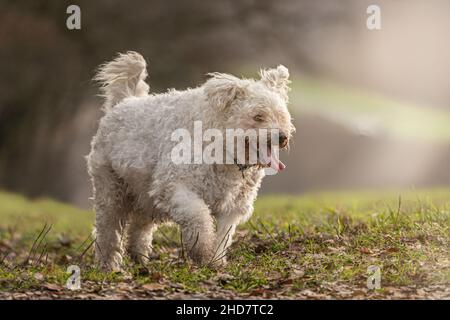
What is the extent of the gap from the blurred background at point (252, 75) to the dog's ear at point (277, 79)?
351 inches

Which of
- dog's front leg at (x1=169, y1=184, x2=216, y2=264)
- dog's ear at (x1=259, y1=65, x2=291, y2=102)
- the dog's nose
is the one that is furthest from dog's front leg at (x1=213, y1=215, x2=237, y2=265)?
dog's ear at (x1=259, y1=65, x2=291, y2=102)

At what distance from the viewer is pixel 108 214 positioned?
303 inches

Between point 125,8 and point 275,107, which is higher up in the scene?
point 125,8

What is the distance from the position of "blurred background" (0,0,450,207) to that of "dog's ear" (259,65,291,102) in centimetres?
891

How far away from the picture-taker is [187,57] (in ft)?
55.9

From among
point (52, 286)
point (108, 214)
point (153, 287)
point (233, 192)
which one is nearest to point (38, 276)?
point (52, 286)

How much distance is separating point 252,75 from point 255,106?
1049 cm

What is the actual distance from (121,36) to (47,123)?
2996 mm

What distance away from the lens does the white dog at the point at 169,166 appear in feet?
21.3

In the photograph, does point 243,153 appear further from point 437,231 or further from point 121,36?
point 121,36

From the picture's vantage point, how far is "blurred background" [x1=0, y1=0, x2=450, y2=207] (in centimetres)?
1648

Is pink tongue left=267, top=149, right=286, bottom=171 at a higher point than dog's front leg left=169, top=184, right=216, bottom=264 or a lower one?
higher

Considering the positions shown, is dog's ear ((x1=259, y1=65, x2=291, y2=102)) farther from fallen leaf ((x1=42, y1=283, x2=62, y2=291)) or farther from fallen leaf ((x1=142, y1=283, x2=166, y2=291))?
fallen leaf ((x1=42, y1=283, x2=62, y2=291))
